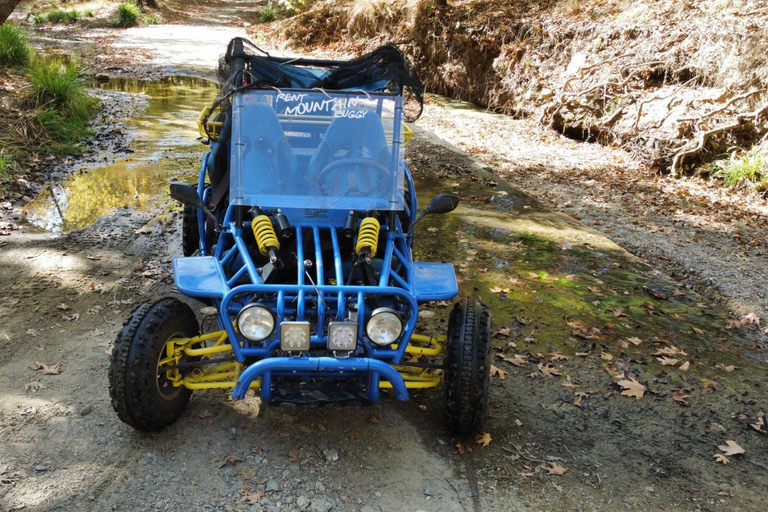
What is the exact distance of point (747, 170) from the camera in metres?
9.38

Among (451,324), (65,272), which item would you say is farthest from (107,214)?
(451,324)

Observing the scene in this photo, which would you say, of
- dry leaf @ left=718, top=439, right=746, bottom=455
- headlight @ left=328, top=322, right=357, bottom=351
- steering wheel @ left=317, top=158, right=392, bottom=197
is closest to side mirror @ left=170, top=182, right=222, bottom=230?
steering wheel @ left=317, top=158, right=392, bottom=197

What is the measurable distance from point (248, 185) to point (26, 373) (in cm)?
207

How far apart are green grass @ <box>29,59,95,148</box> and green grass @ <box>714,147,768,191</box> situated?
33.9 ft

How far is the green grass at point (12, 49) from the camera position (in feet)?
38.5

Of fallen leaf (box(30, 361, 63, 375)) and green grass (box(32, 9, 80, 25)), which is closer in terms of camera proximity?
fallen leaf (box(30, 361, 63, 375))

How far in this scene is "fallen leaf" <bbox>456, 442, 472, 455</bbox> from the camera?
12.5ft

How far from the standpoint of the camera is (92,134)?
404 inches

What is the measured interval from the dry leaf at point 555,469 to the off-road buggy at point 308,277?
1.71 ft

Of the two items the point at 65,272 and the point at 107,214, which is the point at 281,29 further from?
the point at 65,272

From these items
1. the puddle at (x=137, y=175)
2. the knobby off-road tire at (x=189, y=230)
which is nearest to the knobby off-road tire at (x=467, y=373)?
the knobby off-road tire at (x=189, y=230)

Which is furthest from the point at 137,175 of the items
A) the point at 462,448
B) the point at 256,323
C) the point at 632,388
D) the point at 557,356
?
the point at 632,388

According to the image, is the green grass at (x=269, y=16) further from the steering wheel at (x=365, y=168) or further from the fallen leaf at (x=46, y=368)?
the fallen leaf at (x=46, y=368)

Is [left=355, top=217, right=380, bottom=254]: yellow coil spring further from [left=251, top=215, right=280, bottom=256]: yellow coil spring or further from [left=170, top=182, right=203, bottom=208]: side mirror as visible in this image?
[left=170, top=182, right=203, bottom=208]: side mirror
